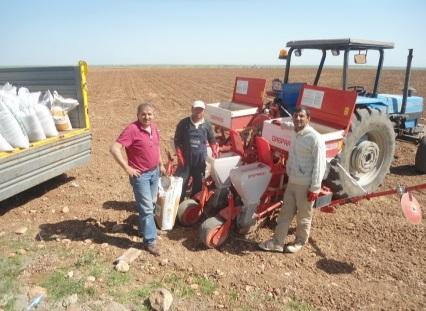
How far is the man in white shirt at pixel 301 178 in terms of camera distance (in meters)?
3.58

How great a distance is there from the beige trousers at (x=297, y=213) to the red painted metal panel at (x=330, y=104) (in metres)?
1.18

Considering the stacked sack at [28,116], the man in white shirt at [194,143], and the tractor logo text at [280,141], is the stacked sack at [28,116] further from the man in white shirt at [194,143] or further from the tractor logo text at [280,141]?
the tractor logo text at [280,141]

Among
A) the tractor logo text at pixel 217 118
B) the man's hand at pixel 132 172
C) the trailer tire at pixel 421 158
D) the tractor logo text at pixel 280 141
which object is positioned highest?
the tractor logo text at pixel 280 141

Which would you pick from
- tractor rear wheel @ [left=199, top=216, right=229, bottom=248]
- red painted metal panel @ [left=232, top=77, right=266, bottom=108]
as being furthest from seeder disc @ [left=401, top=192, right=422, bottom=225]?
red painted metal panel @ [left=232, top=77, right=266, bottom=108]

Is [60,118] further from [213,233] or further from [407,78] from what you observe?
[407,78]

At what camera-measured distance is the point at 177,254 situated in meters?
3.93

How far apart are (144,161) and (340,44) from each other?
331 centimetres

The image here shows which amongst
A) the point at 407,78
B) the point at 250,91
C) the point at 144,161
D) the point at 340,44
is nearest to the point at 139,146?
the point at 144,161

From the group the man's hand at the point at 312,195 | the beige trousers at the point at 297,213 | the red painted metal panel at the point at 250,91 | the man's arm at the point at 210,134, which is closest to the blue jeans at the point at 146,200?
the man's arm at the point at 210,134

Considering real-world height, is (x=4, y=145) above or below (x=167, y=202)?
above

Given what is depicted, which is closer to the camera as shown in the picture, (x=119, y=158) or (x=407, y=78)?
(x=119, y=158)

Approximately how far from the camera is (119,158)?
138 inches

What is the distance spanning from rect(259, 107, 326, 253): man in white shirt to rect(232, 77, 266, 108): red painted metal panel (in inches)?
90.6

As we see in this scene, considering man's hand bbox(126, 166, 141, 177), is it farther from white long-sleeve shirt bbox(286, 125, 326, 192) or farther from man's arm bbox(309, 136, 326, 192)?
man's arm bbox(309, 136, 326, 192)
